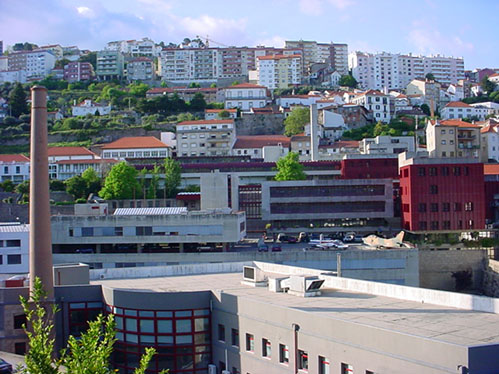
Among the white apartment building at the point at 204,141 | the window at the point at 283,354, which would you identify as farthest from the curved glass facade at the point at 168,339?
the white apartment building at the point at 204,141

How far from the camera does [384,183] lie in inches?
2633

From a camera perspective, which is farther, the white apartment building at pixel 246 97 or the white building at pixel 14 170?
the white apartment building at pixel 246 97

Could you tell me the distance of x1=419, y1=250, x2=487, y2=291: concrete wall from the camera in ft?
186

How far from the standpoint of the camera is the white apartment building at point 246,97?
427ft

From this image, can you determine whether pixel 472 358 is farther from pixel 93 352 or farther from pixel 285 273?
pixel 285 273

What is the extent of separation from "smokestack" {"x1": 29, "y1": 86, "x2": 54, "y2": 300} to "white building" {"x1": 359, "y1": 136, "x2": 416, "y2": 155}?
61653mm

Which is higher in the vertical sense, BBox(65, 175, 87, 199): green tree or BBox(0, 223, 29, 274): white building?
BBox(65, 175, 87, 199): green tree

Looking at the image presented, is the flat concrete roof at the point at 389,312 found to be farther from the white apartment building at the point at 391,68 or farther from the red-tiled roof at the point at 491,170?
the white apartment building at the point at 391,68

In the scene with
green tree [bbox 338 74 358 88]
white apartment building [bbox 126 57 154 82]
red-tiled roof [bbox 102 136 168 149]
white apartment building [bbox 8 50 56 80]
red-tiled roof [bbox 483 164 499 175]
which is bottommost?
red-tiled roof [bbox 483 164 499 175]

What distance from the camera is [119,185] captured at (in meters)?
73.6

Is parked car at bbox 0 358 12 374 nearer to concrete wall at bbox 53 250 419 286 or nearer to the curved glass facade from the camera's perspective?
the curved glass facade

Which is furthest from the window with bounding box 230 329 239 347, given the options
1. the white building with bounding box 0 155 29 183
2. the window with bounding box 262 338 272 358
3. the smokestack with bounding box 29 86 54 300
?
the white building with bounding box 0 155 29 183

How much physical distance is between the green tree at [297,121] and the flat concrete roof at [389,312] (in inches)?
3281

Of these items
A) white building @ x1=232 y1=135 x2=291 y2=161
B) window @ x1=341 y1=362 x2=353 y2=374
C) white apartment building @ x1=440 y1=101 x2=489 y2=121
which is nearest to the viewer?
window @ x1=341 y1=362 x2=353 y2=374
